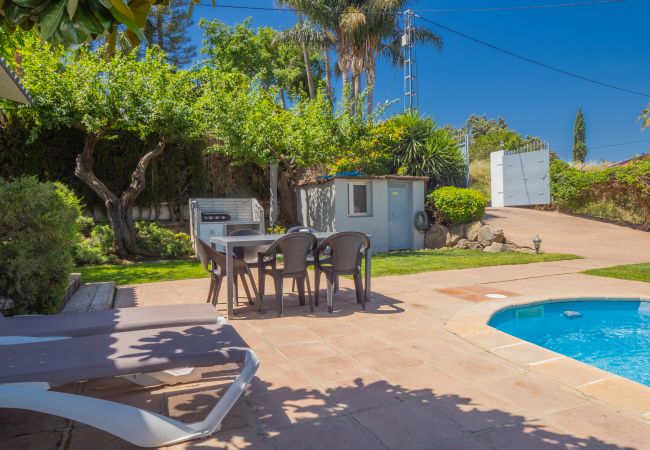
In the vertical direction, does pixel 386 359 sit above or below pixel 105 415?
below

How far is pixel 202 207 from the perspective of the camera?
1247cm

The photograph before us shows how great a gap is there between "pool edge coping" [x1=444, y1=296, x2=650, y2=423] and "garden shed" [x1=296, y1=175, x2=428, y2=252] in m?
7.35

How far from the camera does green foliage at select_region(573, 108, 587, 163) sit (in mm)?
41625

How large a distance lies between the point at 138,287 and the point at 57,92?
6080 mm

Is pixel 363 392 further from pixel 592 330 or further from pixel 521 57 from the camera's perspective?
pixel 521 57

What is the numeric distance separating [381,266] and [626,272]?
14.9 ft

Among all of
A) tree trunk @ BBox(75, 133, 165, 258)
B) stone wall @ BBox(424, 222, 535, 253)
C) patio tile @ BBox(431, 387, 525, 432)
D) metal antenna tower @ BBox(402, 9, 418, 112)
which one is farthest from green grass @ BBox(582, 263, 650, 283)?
metal antenna tower @ BBox(402, 9, 418, 112)

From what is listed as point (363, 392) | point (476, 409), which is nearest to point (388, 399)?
point (363, 392)

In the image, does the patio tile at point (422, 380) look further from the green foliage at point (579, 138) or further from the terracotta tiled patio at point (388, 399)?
the green foliage at point (579, 138)

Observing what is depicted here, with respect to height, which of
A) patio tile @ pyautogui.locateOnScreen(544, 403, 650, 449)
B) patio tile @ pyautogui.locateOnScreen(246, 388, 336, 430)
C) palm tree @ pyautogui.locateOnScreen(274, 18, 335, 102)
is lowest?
patio tile @ pyautogui.locateOnScreen(246, 388, 336, 430)

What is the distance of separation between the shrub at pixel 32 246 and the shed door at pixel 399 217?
979 centimetres

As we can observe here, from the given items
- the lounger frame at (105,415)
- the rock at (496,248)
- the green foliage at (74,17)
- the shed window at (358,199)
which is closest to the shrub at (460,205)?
the rock at (496,248)

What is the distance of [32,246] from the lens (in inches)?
167

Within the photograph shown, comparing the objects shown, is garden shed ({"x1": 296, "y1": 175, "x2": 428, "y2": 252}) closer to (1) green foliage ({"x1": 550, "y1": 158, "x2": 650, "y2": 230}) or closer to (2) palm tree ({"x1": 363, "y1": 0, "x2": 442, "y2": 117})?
(2) palm tree ({"x1": 363, "y1": 0, "x2": 442, "y2": 117})
